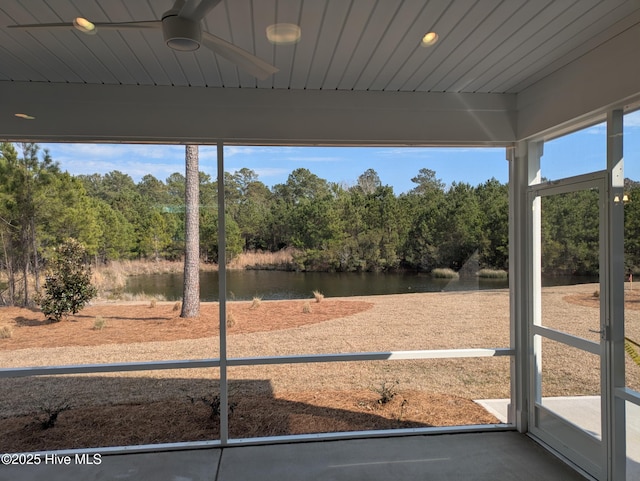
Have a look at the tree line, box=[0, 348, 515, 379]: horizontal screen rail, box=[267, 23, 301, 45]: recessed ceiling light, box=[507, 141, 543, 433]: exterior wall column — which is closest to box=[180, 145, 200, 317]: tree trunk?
the tree line

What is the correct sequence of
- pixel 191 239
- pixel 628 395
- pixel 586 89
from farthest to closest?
1. pixel 191 239
2. pixel 586 89
3. pixel 628 395

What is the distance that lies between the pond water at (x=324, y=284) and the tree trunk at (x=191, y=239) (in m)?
0.06

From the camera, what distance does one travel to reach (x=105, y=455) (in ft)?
10.6

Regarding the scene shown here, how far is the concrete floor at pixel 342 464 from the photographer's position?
289 centimetres

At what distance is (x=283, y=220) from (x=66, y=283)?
1862 millimetres

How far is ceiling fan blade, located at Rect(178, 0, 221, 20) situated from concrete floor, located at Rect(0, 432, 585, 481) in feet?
9.28

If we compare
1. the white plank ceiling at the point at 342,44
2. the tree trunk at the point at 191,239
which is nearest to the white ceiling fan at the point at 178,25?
the white plank ceiling at the point at 342,44

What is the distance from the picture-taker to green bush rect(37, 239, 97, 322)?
3389 millimetres

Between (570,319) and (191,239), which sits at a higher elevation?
(191,239)

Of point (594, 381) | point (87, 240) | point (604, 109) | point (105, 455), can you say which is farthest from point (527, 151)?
point (105, 455)

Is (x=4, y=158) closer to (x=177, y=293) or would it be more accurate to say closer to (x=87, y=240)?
(x=87, y=240)

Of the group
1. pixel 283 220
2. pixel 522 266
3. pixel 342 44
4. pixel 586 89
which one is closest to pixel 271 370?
pixel 283 220

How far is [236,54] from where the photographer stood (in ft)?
6.15

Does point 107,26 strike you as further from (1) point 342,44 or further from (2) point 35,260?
(2) point 35,260
